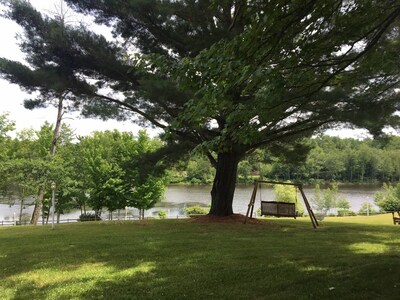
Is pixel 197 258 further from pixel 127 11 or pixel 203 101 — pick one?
pixel 127 11

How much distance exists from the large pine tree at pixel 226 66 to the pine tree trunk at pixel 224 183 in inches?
1.4

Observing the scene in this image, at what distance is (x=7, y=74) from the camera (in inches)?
455

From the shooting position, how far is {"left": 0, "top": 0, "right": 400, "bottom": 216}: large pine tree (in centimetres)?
369

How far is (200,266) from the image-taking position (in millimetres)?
5945

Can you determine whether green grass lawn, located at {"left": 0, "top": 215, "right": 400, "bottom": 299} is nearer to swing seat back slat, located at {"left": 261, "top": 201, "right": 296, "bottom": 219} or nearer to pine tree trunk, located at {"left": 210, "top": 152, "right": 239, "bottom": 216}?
swing seat back slat, located at {"left": 261, "top": 201, "right": 296, "bottom": 219}

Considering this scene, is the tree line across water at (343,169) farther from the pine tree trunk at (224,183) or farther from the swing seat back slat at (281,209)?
the swing seat back slat at (281,209)

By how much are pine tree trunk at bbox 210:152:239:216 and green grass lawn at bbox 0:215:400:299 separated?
10.3ft

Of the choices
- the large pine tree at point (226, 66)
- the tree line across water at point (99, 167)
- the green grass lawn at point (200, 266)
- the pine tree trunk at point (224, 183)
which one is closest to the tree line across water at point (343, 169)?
the tree line across water at point (99, 167)

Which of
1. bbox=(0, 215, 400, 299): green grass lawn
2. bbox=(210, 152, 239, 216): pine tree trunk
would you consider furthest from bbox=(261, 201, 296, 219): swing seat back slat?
bbox=(0, 215, 400, 299): green grass lawn

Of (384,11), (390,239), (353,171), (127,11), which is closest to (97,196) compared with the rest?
(127,11)

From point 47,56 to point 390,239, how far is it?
36.4 feet

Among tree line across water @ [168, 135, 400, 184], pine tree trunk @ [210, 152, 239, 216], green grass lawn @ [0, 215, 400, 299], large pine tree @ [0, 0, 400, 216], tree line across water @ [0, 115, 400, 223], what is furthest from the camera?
tree line across water @ [168, 135, 400, 184]

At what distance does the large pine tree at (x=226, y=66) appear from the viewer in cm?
369

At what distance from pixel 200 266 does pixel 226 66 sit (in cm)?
364
